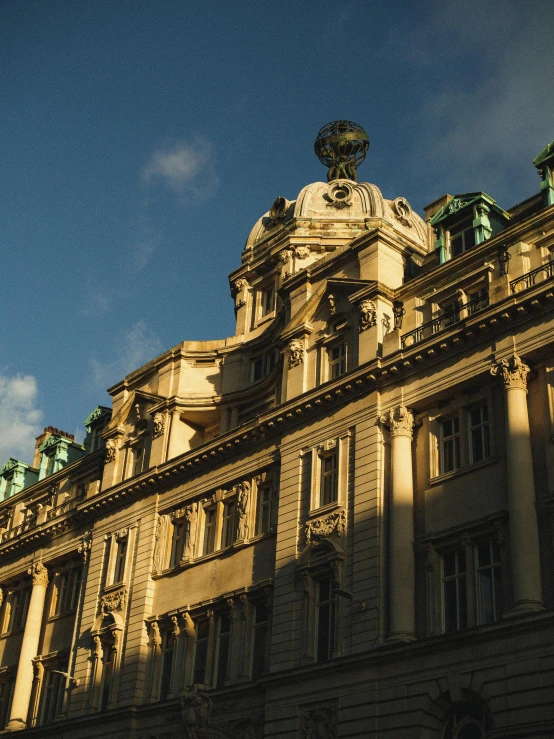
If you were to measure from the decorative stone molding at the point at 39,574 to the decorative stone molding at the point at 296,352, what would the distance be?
20932mm

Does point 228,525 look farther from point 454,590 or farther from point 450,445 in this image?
point 454,590

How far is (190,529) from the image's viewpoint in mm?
47531

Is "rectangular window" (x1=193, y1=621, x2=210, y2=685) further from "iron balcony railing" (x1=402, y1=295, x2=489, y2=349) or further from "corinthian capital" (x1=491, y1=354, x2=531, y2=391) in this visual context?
"corinthian capital" (x1=491, y1=354, x2=531, y2=391)

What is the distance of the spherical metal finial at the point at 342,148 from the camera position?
67.4 metres

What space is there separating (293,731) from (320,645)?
A: 10.8 feet

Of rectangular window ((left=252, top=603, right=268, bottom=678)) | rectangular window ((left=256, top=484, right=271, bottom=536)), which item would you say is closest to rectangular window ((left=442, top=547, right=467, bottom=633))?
rectangular window ((left=252, top=603, right=268, bottom=678))

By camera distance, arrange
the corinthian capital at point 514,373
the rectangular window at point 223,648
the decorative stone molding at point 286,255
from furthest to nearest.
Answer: the decorative stone molding at point 286,255 < the rectangular window at point 223,648 < the corinthian capital at point 514,373

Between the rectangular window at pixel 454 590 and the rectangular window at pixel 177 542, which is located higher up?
the rectangular window at pixel 177 542

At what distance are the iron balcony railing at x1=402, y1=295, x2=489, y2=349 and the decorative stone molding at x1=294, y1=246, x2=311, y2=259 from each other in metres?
16.4

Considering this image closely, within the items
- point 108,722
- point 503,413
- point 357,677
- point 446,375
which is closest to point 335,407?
point 446,375

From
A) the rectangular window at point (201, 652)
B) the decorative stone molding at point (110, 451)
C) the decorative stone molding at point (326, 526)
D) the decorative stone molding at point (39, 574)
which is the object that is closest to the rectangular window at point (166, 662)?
the rectangular window at point (201, 652)

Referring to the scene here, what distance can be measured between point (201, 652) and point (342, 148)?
3614 cm

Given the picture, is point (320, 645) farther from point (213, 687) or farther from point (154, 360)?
point (154, 360)

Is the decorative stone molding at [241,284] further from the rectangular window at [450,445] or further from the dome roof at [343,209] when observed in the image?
the rectangular window at [450,445]
